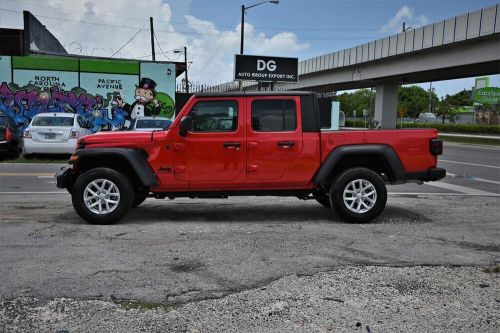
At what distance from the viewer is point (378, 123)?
44.8m

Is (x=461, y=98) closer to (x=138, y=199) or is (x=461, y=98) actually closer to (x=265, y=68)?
(x=265, y=68)

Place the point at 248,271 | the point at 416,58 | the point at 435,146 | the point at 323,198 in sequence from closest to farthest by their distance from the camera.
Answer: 1. the point at 248,271
2. the point at 435,146
3. the point at 323,198
4. the point at 416,58

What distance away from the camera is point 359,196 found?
6965mm

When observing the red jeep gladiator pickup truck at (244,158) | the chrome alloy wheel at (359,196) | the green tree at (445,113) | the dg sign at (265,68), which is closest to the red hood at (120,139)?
the red jeep gladiator pickup truck at (244,158)

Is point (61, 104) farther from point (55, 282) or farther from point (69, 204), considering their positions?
point (55, 282)

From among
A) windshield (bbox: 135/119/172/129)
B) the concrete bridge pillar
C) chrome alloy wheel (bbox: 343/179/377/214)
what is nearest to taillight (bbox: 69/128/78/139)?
windshield (bbox: 135/119/172/129)

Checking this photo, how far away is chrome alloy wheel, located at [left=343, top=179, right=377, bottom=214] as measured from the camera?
695cm

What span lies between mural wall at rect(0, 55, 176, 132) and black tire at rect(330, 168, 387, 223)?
1927 centimetres

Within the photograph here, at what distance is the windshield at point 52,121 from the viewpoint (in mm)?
15563

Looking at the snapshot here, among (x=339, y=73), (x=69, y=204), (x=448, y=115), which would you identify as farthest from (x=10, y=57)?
(x=448, y=115)

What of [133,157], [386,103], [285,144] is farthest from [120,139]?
[386,103]

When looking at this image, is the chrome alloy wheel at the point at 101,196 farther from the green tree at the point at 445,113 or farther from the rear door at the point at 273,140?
the green tree at the point at 445,113

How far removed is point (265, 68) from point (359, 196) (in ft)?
62.3

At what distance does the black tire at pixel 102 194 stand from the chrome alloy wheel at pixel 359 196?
120 inches
